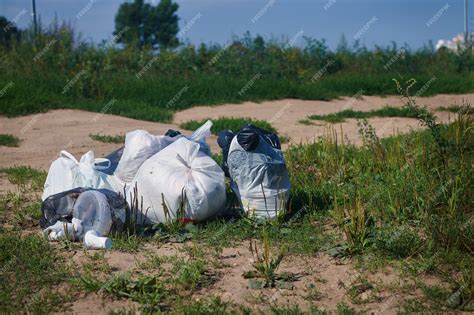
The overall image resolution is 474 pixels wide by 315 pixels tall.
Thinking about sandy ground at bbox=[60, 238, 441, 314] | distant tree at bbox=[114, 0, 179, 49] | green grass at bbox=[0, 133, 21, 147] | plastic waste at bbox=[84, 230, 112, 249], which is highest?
distant tree at bbox=[114, 0, 179, 49]

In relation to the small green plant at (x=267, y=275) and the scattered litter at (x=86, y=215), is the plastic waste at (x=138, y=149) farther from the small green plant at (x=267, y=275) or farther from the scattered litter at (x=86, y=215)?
the small green plant at (x=267, y=275)

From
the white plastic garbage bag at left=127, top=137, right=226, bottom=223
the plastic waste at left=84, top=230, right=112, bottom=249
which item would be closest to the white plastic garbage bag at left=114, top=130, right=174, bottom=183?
the white plastic garbage bag at left=127, top=137, right=226, bottom=223

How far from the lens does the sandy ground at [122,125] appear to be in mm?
9141

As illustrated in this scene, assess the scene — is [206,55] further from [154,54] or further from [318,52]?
[318,52]

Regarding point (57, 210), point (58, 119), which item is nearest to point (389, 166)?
point (57, 210)

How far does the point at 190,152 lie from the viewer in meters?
5.69

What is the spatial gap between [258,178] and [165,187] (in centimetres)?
71

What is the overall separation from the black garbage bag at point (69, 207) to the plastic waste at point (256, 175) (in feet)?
2.97

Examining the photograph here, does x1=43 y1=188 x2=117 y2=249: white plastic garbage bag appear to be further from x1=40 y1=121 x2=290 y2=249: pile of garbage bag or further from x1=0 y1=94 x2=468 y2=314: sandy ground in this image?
x1=0 y1=94 x2=468 y2=314: sandy ground

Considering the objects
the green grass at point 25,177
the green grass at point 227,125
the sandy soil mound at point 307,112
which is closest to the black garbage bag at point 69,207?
the green grass at point 25,177

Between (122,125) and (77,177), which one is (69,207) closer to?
(77,177)

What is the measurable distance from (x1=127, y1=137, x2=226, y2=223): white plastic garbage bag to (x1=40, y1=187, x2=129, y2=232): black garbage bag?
22cm

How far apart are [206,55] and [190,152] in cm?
1037

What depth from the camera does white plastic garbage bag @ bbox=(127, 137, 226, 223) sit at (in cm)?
545
